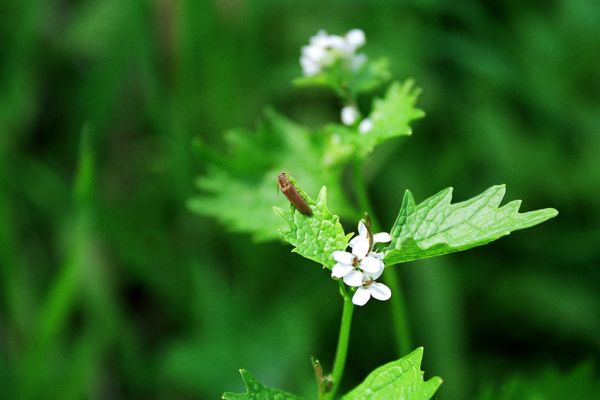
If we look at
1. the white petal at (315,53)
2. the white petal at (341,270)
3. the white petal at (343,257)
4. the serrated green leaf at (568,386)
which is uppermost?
the white petal at (315,53)

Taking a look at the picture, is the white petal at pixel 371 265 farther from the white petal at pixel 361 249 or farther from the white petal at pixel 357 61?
the white petal at pixel 357 61

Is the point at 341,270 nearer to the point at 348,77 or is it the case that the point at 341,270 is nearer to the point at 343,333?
the point at 343,333

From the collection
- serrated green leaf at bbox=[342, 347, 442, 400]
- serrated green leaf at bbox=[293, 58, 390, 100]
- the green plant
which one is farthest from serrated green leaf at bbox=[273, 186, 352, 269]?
serrated green leaf at bbox=[293, 58, 390, 100]

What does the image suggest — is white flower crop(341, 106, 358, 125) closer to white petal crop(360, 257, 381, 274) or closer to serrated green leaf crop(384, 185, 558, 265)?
serrated green leaf crop(384, 185, 558, 265)

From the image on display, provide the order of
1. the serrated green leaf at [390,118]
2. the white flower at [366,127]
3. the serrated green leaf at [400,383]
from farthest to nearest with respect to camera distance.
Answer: the white flower at [366,127]
the serrated green leaf at [390,118]
the serrated green leaf at [400,383]

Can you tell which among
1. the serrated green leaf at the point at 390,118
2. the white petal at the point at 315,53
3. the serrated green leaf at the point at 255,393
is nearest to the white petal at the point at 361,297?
the serrated green leaf at the point at 255,393

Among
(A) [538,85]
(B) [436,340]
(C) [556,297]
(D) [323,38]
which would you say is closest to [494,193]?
(D) [323,38]

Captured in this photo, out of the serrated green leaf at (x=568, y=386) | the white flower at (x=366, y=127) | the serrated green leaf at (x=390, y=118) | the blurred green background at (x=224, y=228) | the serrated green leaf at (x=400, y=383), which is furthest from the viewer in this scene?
the blurred green background at (x=224, y=228)

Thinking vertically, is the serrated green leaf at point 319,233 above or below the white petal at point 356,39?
below

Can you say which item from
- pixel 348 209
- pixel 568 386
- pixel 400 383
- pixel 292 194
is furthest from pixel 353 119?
pixel 568 386
